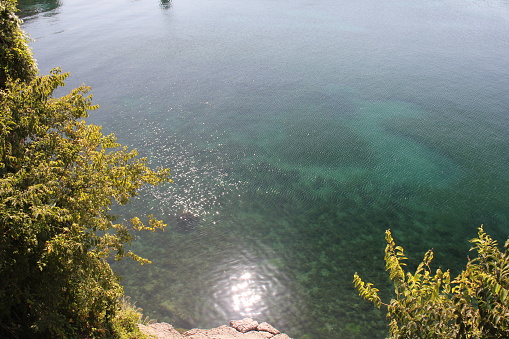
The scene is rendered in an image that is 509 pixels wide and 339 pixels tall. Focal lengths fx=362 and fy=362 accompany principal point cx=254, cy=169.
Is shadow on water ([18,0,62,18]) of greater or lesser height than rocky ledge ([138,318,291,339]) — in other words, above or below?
above

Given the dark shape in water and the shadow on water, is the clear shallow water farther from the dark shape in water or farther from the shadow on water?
the shadow on water

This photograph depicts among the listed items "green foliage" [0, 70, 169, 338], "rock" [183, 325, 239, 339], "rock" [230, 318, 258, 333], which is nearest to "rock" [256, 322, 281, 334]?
"rock" [230, 318, 258, 333]

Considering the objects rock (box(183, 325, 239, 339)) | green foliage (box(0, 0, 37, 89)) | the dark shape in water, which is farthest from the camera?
the dark shape in water

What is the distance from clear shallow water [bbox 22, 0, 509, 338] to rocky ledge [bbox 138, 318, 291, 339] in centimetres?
109

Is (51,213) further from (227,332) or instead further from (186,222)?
(186,222)

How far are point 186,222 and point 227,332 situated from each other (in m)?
9.62

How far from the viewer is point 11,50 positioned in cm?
1459

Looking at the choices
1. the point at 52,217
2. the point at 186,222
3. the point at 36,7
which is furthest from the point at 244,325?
the point at 36,7

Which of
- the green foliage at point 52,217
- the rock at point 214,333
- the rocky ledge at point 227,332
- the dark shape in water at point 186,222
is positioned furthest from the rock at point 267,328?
the dark shape in water at point 186,222

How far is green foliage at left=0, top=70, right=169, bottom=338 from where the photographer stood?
35.9 feet

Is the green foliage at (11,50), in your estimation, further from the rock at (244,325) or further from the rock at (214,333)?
the rock at (244,325)

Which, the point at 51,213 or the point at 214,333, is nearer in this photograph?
the point at 51,213

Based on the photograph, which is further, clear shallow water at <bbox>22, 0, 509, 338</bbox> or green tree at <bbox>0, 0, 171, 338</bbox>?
clear shallow water at <bbox>22, 0, 509, 338</bbox>

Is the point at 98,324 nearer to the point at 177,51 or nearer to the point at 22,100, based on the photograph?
the point at 22,100
